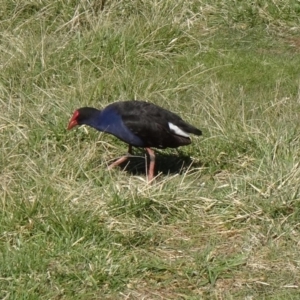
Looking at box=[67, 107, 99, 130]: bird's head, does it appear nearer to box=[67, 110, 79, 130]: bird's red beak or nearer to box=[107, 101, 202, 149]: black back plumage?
box=[67, 110, 79, 130]: bird's red beak

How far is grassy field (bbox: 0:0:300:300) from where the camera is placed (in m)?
5.59

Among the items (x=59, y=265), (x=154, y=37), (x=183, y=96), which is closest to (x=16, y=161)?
(x=59, y=265)

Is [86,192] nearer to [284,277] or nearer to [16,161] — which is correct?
[16,161]

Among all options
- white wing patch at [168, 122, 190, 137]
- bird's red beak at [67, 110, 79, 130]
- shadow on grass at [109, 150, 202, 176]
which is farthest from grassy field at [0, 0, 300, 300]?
white wing patch at [168, 122, 190, 137]

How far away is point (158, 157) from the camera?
7.46 metres

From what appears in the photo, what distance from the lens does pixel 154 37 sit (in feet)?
30.8

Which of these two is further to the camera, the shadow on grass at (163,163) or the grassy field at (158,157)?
the shadow on grass at (163,163)

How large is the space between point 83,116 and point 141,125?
0.49m

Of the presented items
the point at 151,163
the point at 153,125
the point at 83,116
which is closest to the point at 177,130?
the point at 153,125

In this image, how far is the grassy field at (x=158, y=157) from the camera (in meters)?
5.59

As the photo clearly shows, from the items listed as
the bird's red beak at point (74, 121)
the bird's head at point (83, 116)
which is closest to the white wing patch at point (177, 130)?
the bird's head at point (83, 116)

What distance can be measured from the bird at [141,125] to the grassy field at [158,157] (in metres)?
0.25

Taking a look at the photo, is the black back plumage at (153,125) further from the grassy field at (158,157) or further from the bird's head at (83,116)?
the grassy field at (158,157)

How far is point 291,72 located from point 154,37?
4.71ft
